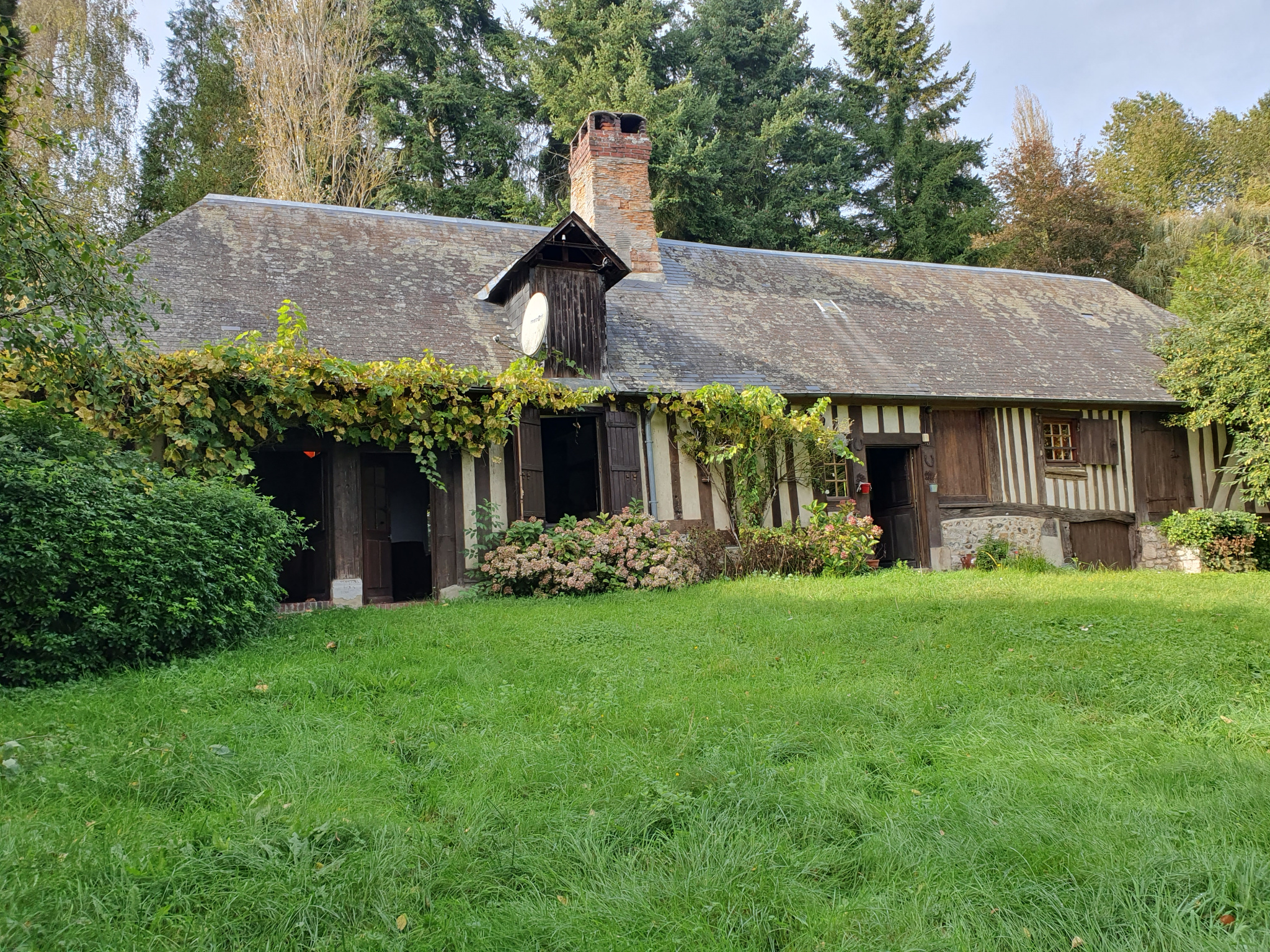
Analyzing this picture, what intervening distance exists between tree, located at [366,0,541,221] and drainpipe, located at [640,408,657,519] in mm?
9203

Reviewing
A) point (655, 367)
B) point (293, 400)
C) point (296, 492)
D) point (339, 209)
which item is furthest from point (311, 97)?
point (293, 400)

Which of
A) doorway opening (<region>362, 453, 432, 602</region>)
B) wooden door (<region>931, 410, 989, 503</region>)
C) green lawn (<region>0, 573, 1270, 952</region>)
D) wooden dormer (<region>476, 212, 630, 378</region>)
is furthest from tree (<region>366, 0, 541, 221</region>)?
green lawn (<region>0, 573, 1270, 952</region>)

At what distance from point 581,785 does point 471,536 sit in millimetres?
6346

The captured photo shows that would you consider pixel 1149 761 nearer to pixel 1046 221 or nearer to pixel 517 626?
pixel 517 626

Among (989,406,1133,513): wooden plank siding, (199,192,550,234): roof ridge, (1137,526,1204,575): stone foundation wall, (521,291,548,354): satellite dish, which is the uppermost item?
(199,192,550,234): roof ridge

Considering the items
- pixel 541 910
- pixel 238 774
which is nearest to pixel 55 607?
pixel 238 774

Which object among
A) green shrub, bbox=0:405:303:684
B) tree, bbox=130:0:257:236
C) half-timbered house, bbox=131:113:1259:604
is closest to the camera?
green shrub, bbox=0:405:303:684

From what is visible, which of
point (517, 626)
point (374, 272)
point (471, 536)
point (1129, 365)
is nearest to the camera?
point (517, 626)

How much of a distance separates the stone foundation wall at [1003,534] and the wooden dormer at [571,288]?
5.40m

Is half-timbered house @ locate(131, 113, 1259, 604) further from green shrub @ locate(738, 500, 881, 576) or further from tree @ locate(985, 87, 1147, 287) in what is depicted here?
tree @ locate(985, 87, 1147, 287)

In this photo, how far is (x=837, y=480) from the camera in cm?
1137

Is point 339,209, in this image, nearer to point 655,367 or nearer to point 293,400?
point 293,400

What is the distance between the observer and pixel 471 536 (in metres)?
9.48

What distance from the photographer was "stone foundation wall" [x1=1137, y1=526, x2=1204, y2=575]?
12.6m
